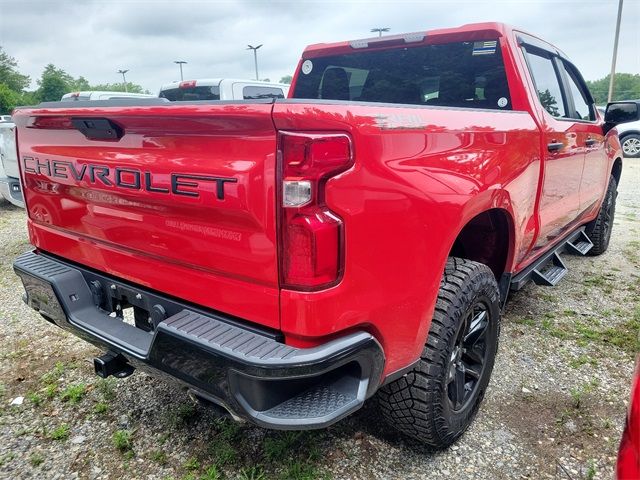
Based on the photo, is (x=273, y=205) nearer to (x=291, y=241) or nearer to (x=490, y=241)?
(x=291, y=241)

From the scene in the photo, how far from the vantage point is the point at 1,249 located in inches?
226

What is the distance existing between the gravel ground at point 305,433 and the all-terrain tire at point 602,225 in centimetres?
183

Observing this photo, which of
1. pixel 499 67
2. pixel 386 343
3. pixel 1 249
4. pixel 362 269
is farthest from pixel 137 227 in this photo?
pixel 1 249

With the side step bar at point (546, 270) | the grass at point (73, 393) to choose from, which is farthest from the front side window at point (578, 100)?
the grass at point (73, 393)

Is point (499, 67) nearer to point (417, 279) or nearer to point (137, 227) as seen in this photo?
point (417, 279)

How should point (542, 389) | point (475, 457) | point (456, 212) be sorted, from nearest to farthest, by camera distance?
point (456, 212)
point (475, 457)
point (542, 389)

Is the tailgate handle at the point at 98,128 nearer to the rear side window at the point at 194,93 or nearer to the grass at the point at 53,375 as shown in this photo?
the grass at the point at 53,375

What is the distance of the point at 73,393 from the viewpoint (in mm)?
2742

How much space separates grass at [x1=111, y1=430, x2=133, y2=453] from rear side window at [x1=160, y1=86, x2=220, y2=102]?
6668 millimetres

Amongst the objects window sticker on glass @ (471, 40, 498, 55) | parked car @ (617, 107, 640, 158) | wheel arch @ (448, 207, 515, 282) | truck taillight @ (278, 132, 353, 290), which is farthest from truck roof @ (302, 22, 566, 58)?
parked car @ (617, 107, 640, 158)

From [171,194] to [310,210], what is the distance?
560 millimetres

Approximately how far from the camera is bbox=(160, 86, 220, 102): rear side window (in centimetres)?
843

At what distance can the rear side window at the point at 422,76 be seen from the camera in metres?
2.87

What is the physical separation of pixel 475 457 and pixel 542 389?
768mm
